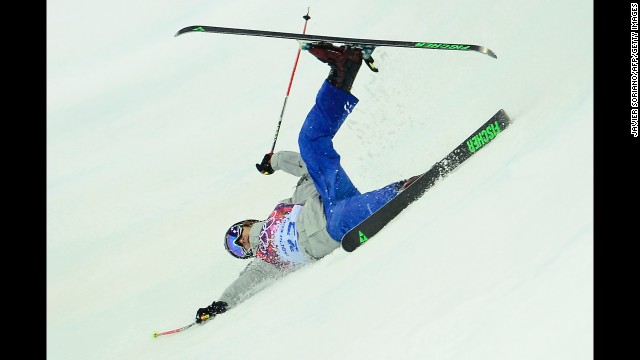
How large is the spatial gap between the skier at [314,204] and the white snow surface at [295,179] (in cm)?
19

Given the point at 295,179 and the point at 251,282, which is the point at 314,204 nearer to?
the point at 251,282

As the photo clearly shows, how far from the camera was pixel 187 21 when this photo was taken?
222 inches

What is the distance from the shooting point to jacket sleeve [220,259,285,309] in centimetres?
345

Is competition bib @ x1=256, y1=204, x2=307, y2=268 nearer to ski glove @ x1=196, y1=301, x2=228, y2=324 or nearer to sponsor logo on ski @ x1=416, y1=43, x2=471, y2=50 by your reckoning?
ski glove @ x1=196, y1=301, x2=228, y2=324

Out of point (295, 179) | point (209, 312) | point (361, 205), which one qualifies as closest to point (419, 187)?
point (361, 205)

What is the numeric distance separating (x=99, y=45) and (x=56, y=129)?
2.59 feet

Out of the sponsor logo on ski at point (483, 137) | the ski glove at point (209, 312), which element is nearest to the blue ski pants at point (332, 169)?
the sponsor logo on ski at point (483, 137)

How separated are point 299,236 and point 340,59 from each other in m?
0.84

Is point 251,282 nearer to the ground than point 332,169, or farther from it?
nearer to the ground

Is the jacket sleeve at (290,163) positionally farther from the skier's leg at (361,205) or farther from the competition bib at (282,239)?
the skier's leg at (361,205)

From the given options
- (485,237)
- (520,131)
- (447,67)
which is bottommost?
(485,237)

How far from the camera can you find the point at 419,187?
2777mm

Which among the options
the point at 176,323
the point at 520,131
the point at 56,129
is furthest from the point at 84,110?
the point at 520,131

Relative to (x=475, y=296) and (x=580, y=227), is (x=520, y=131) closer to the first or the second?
(x=580, y=227)
